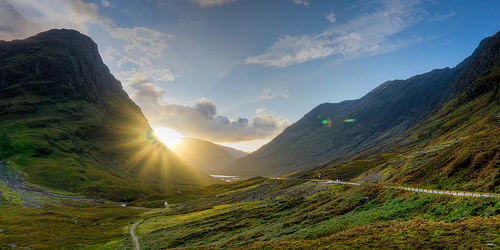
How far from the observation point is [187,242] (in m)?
54.6

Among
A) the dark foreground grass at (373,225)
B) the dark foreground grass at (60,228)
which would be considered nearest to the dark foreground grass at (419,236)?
the dark foreground grass at (373,225)

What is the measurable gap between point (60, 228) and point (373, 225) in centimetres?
9877

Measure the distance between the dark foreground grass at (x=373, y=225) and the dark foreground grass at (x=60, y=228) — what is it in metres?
19.0

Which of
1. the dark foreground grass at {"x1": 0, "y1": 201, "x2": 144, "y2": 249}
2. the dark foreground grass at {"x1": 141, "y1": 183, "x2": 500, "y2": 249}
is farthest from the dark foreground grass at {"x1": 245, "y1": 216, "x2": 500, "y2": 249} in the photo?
the dark foreground grass at {"x1": 0, "y1": 201, "x2": 144, "y2": 249}

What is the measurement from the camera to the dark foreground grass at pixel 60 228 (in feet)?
198

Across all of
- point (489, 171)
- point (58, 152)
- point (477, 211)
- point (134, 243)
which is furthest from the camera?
point (58, 152)

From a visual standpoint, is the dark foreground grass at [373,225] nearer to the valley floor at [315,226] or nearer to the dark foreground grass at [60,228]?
the valley floor at [315,226]

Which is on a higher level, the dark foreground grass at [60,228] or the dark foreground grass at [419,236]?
the dark foreground grass at [419,236]

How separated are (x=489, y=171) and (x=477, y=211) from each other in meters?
18.3

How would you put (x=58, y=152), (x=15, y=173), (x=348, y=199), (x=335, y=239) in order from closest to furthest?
(x=335, y=239), (x=348, y=199), (x=15, y=173), (x=58, y=152)

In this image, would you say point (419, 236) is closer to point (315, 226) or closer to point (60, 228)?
point (315, 226)

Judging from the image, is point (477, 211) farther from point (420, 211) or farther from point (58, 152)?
point (58, 152)

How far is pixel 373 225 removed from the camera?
31.1 metres

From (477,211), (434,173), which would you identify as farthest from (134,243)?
(434,173)
